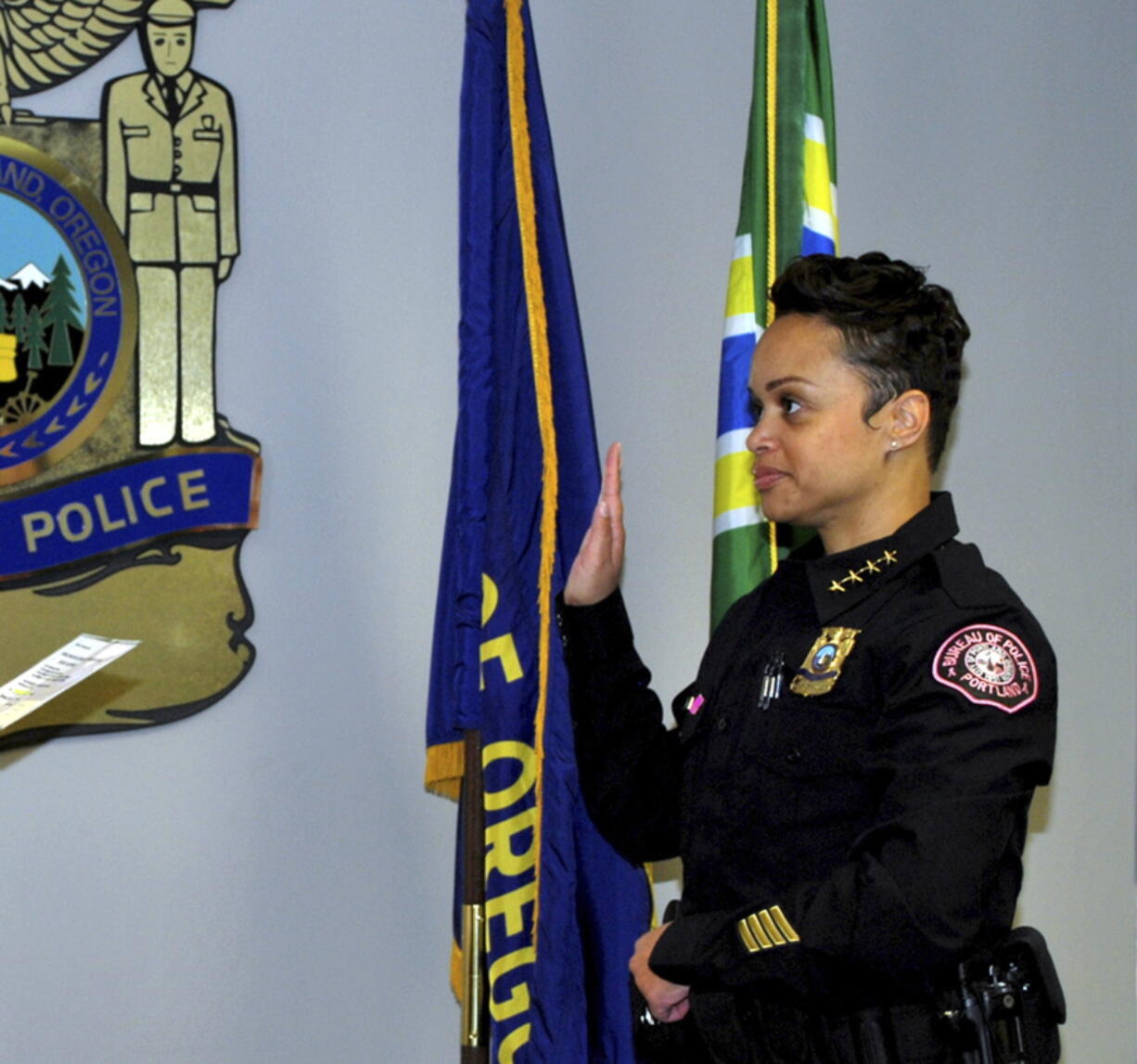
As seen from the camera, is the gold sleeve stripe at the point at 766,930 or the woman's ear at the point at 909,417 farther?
the woman's ear at the point at 909,417

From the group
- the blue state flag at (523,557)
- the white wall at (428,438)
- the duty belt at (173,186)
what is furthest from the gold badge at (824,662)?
the duty belt at (173,186)

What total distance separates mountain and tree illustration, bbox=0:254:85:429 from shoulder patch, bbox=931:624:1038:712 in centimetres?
139

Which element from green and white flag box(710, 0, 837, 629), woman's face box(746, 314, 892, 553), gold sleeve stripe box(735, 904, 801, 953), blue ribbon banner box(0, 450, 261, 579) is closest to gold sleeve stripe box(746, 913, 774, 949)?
gold sleeve stripe box(735, 904, 801, 953)

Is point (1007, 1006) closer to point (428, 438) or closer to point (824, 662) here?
point (824, 662)

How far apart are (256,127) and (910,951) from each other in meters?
1.56

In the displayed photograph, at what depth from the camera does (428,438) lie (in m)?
2.17

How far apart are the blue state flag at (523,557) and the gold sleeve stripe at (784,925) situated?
0.55 metres

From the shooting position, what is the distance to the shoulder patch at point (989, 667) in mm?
1154

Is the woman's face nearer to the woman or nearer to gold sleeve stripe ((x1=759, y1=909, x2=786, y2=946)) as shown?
the woman

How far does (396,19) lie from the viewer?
2.15 meters

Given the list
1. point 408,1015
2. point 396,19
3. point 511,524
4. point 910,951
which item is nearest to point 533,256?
point 511,524

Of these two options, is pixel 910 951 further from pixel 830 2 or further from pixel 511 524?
pixel 830 2

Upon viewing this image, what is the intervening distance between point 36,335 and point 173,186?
0.98 ft

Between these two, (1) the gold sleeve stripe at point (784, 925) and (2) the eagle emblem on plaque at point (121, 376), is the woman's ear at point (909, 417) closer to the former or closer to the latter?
(1) the gold sleeve stripe at point (784, 925)
